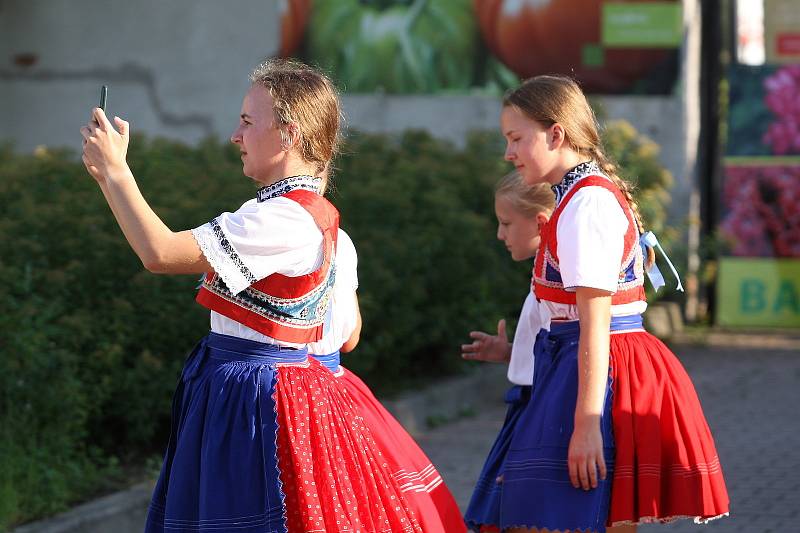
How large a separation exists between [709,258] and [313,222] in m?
9.28

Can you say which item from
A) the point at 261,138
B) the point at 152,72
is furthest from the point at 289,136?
the point at 152,72

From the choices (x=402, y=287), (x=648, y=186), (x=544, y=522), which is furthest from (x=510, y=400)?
(x=648, y=186)

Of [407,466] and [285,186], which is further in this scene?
[407,466]

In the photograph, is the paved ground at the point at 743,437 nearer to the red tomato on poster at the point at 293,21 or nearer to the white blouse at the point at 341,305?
the white blouse at the point at 341,305

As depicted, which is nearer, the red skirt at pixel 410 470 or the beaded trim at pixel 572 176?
the red skirt at pixel 410 470

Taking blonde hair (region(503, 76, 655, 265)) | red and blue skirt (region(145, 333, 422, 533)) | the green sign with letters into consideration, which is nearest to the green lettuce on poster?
the green sign with letters

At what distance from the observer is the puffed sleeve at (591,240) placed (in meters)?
3.57

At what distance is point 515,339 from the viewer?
429 centimetres

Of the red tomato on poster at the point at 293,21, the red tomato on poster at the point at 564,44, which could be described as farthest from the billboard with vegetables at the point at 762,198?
the red tomato on poster at the point at 293,21

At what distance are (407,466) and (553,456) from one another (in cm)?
40

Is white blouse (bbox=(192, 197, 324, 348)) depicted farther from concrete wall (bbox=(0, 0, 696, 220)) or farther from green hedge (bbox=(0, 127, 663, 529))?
concrete wall (bbox=(0, 0, 696, 220))

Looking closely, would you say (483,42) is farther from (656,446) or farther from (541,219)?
(656,446)

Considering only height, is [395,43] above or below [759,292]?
above

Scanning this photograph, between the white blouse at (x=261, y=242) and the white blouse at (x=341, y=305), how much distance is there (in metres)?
0.33
